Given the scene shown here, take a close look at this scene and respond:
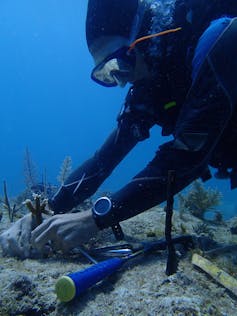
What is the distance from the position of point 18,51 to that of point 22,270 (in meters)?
136

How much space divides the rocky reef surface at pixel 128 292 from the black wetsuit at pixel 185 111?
1.39 feet

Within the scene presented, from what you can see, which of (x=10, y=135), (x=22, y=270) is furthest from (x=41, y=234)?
(x=10, y=135)

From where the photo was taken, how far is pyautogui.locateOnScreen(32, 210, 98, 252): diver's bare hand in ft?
7.76

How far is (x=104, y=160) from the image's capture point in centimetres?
359

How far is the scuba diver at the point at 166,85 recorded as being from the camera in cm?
221

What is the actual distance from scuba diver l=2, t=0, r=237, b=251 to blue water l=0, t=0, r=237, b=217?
10707cm

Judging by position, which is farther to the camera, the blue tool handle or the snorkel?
the snorkel

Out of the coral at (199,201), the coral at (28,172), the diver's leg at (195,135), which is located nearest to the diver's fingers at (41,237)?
the diver's leg at (195,135)

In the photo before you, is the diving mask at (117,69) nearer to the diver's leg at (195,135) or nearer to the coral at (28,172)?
the diver's leg at (195,135)

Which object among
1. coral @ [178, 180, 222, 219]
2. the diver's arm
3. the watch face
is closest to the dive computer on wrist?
the watch face

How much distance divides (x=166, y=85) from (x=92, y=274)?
1736 millimetres

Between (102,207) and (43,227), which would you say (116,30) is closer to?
(102,207)

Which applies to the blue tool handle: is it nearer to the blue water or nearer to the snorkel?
the snorkel

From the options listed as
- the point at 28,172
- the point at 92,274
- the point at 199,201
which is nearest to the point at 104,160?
the point at 92,274
